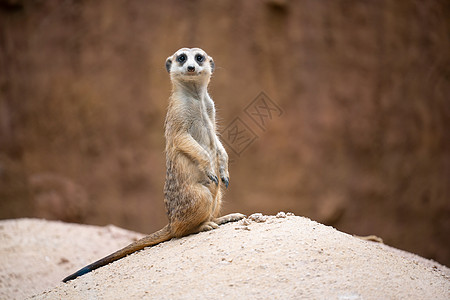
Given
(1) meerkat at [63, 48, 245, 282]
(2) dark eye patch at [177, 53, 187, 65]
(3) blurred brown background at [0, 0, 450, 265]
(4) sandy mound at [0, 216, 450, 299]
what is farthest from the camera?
(3) blurred brown background at [0, 0, 450, 265]

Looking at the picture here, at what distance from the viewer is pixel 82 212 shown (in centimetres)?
774

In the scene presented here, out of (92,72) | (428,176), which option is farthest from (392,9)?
(92,72)

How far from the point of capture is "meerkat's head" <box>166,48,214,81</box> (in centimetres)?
355

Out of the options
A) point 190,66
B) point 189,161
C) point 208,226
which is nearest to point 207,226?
point 208,226

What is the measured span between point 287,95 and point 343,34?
4.22 ft

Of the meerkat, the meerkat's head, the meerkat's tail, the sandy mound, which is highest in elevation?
the meerkat's head

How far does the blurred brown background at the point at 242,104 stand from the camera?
765 cm

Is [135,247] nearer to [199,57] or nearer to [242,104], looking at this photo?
[199,57]

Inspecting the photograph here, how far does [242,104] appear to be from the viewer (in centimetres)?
761

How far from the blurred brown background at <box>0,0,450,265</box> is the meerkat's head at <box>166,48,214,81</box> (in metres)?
3.73

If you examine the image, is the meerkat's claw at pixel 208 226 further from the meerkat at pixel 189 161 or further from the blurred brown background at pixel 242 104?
the blurred brown background at pixel 242 104

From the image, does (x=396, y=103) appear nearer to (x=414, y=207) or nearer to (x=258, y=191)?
(x=414, y=207)

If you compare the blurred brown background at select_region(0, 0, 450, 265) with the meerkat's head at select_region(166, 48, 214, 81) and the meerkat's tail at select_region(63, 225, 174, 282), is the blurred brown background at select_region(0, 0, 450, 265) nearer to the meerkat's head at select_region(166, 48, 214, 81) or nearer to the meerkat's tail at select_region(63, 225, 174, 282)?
the meerkat's head at select_region(166, 48, 214, 81)

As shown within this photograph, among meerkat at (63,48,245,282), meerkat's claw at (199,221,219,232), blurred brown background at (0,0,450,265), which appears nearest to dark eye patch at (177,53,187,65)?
meerkat at (63,48,245,282)
